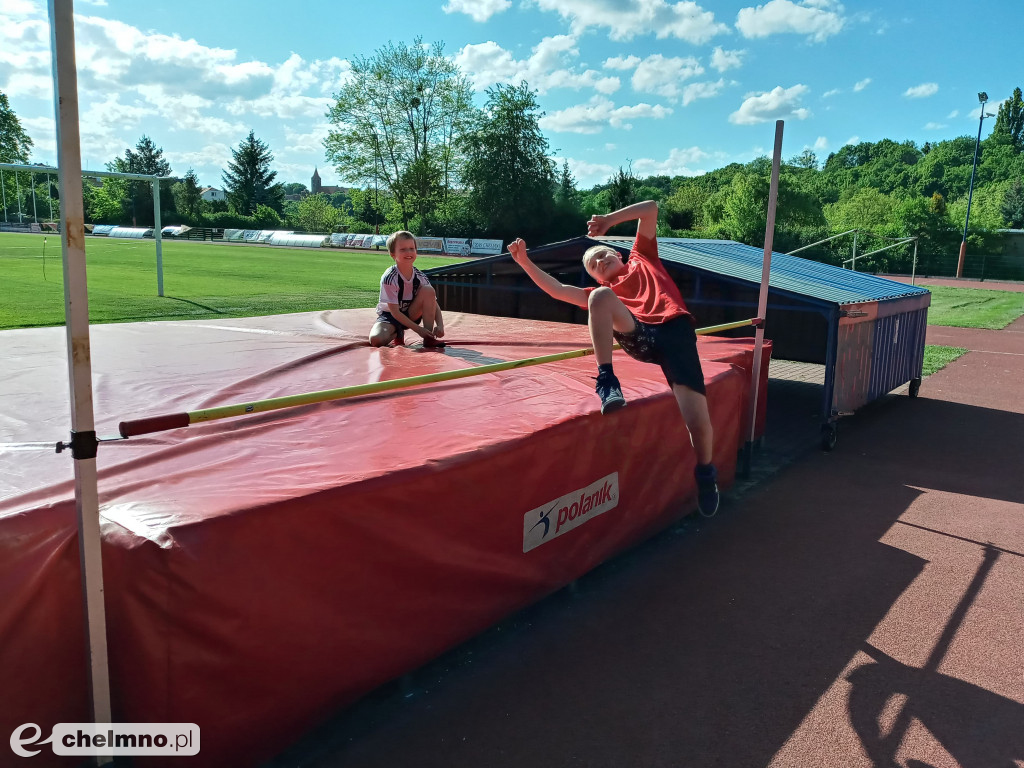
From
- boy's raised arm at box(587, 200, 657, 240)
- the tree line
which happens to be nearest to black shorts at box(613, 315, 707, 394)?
boy's raised arm at box(587, 200, 657, 240)

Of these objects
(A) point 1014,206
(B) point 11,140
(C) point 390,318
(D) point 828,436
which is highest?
(A) point 1014,206

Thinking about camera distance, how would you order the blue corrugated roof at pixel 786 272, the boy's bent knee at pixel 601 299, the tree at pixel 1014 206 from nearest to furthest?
the boy's bent knee at pixel 601 299 < the blue corrugated roof at pixel 786 272 < the tree at pixel 1014 206

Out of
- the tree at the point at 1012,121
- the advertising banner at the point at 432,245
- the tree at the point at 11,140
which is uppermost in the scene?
the tree at the point at 1012,121

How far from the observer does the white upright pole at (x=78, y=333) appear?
206 cm

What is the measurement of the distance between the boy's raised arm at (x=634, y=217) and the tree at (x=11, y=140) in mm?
22341

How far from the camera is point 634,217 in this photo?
4289 mm

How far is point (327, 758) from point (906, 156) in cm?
11384

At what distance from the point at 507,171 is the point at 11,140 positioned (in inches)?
1415

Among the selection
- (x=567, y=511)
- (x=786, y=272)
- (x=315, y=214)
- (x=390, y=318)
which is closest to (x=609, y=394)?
(x=567, y=511)

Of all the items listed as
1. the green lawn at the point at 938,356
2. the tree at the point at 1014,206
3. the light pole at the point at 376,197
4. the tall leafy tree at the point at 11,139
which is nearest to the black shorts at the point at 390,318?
the green lawn at the point at 938,356

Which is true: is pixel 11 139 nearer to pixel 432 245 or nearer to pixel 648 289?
pixel 648 289

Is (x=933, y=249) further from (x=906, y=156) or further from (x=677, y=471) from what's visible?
(x=906, y=156)

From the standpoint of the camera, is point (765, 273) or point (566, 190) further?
point (566, 190)

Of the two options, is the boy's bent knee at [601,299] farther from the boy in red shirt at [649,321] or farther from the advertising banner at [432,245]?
the advertising banner at [432,245]
